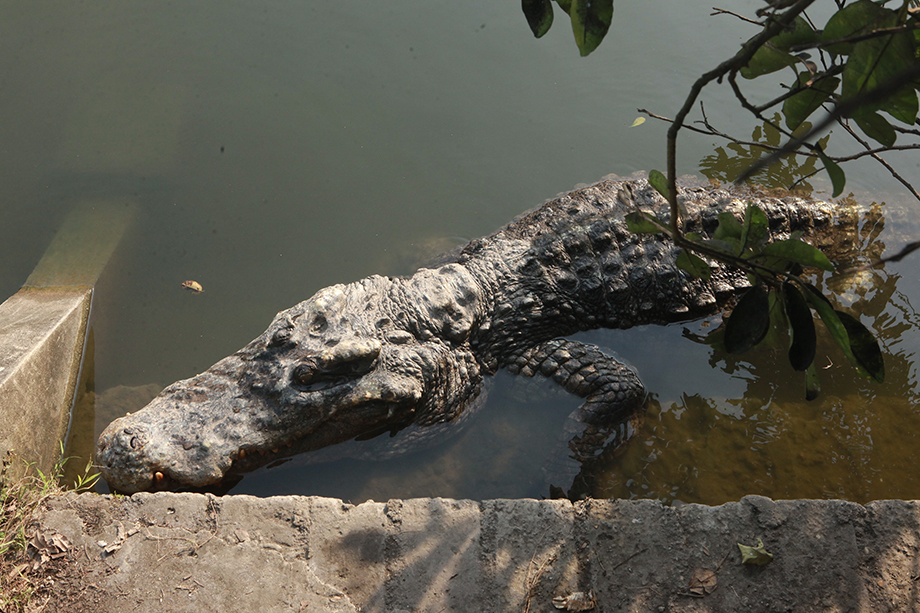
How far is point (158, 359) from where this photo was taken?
3607mm

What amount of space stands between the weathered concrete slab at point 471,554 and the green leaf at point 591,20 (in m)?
1.74

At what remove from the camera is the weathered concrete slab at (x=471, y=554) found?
203cm

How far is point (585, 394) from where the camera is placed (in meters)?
3.44

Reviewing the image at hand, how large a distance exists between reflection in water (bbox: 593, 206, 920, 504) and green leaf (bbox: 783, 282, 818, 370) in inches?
64.9

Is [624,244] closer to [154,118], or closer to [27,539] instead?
[27,539]

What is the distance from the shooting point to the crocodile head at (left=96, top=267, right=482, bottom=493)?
8.77 feet

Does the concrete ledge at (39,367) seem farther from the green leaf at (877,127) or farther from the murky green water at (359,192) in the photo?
the green leaf at (877,127)

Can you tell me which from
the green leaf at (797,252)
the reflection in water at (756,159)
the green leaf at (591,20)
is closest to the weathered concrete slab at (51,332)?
the green leaf at (591,20)

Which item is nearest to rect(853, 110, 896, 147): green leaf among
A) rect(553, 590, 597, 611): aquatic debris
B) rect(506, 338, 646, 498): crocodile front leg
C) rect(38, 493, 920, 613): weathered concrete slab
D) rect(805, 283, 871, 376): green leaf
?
rect(805, 283, 871, 376): green leaf

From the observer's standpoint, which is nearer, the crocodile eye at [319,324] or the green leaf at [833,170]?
the green leaf at [833,170]

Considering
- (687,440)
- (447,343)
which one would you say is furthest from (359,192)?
(687,440)

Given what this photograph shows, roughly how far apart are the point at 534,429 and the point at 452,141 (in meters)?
2.78

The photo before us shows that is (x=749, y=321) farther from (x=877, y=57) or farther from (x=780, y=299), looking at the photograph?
(x=877, y=57)

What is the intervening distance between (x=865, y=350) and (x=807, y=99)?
0.79m
